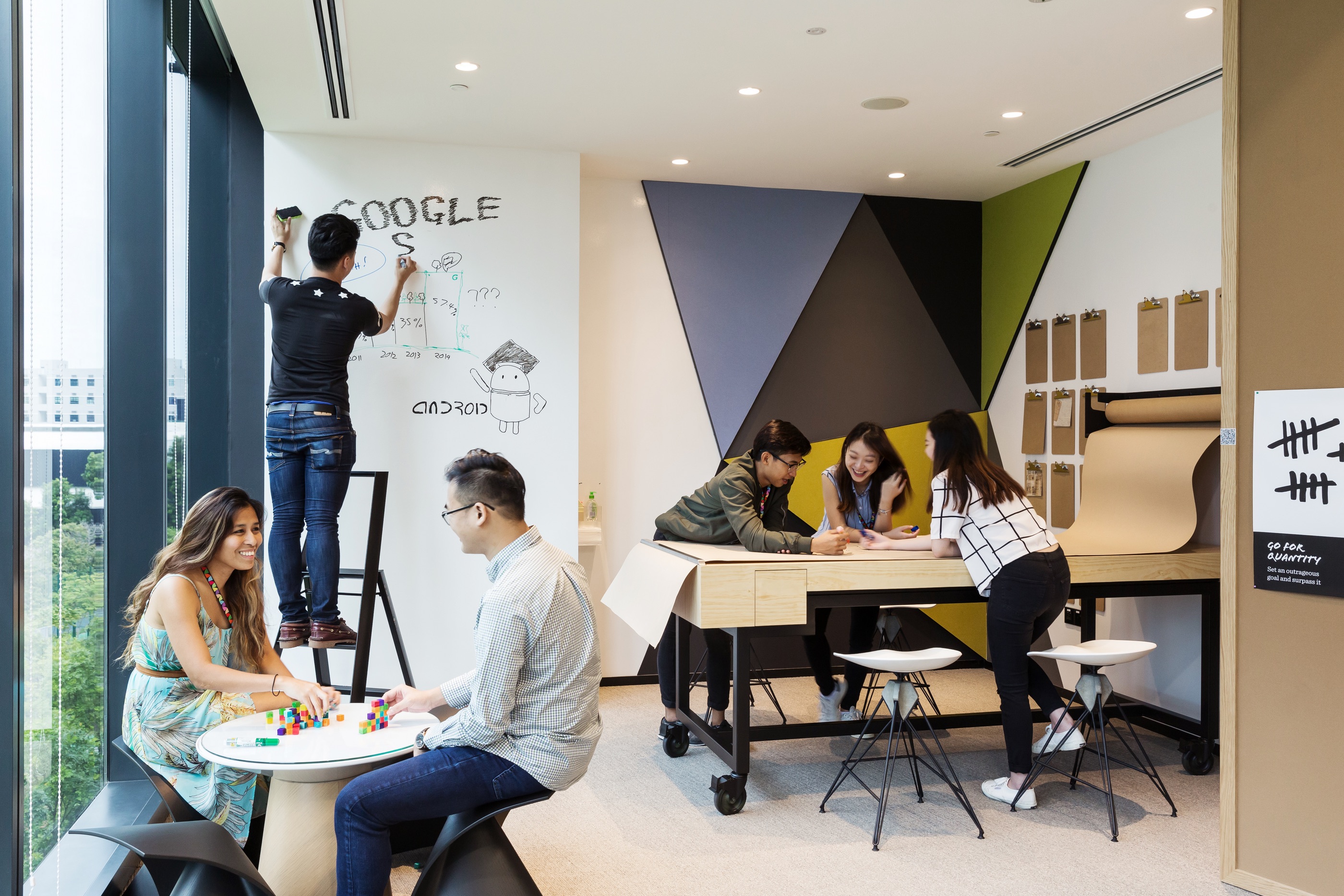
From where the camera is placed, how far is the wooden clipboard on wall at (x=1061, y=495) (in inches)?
205

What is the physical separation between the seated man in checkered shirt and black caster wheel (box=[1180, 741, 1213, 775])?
2919 mm

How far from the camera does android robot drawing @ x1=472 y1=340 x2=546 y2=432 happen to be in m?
4.90

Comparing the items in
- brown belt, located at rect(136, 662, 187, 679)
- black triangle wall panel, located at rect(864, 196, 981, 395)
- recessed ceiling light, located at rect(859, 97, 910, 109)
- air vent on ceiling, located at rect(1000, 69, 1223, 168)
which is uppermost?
air vent on ceiling, located at rect(1000, 69, 1223, 168)

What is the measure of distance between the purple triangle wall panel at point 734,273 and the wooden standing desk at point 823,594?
165 centimetres

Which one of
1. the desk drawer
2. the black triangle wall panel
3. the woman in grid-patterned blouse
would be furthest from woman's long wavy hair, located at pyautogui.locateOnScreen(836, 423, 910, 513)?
the black triangle wall panel

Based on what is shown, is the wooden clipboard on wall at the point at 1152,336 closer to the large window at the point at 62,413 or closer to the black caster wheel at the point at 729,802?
the black caster wheel at the point at 729,802

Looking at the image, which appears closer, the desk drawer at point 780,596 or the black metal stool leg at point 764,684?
the desk drawer at point 780,596

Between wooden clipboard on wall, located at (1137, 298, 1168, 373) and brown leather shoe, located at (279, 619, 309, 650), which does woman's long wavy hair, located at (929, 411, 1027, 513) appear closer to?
wooden clipboard on wall, located at (1137, 298, 1168, 373)

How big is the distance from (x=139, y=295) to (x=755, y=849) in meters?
2.86

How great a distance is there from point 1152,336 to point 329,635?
4.03 meters

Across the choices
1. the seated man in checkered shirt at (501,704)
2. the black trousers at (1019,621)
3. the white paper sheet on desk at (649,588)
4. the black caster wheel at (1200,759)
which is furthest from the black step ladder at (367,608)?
the black caster wheel at (1200,759)

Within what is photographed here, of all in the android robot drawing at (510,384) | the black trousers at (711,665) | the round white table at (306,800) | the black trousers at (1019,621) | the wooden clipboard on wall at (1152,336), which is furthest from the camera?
the android robot drawing at (510,384)

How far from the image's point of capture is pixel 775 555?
12.3 ft

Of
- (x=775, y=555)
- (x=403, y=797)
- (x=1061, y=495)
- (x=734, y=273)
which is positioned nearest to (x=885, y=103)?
(x=734, y=273)
